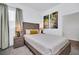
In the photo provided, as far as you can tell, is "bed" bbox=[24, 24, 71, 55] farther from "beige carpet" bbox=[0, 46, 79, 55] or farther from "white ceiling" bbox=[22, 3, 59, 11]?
"white ceiling" bbox=[22, 3, 59, 11]

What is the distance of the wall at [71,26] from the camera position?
1.70m

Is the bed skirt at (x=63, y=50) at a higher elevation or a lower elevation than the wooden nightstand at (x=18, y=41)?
lower

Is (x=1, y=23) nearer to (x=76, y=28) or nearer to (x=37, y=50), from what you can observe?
(x=37, y=50)

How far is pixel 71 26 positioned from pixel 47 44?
704mm

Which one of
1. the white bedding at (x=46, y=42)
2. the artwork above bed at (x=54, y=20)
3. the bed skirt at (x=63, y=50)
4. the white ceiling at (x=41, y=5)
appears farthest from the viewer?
the artwork above bed at (x=54, y=20)

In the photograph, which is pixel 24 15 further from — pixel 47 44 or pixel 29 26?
pixel 47 44

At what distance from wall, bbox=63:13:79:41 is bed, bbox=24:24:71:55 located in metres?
0.16

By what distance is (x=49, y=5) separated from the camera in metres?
1.88

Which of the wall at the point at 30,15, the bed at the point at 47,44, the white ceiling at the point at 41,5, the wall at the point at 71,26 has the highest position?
the white ceiling at the point at 41,5

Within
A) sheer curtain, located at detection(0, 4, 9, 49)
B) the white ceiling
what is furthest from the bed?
the white ceiling

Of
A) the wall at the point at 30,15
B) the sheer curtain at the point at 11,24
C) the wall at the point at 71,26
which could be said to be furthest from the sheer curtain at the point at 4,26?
the wall at the point at 71,26

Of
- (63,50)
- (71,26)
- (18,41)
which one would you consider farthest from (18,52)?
(71,26)

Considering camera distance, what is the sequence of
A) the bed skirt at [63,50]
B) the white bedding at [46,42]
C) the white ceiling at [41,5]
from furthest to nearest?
the white ceiling at [41,5] < the bed skirt at [63,50] < the white bedding at [46,42]

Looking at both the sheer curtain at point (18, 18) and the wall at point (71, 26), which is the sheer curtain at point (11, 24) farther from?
the wall at point (71, 26)
